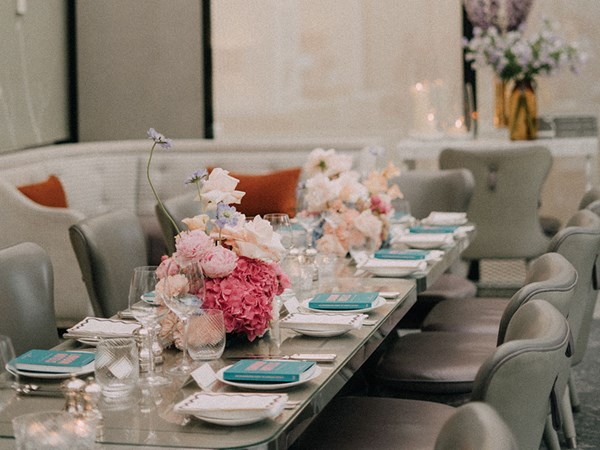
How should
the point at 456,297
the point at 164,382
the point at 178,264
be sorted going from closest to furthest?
1. the point at 164,382
2. the point at 178,264
3. the point at 456,297

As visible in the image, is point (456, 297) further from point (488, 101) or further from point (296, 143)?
point (488, 101)

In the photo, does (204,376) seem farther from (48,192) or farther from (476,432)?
(48,192)

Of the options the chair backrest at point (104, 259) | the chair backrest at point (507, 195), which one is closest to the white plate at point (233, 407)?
the chair backrest at point (104, 259)

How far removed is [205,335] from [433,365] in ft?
3.68

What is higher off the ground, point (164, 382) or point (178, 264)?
point (178, 264)

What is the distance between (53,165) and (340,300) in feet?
11.2

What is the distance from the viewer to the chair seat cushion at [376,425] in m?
2.50

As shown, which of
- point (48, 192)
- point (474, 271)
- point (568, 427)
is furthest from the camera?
point (474, 271)

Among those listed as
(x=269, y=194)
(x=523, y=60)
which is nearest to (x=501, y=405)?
(x=269, y=194)

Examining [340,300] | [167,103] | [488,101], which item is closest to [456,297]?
[340,300]

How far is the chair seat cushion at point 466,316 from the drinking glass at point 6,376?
6.56ft

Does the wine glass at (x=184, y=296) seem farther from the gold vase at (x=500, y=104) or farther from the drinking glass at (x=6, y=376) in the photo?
the gold vase at (x=500, y=104)

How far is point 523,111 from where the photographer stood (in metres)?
6.43

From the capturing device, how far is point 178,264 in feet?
7.88
